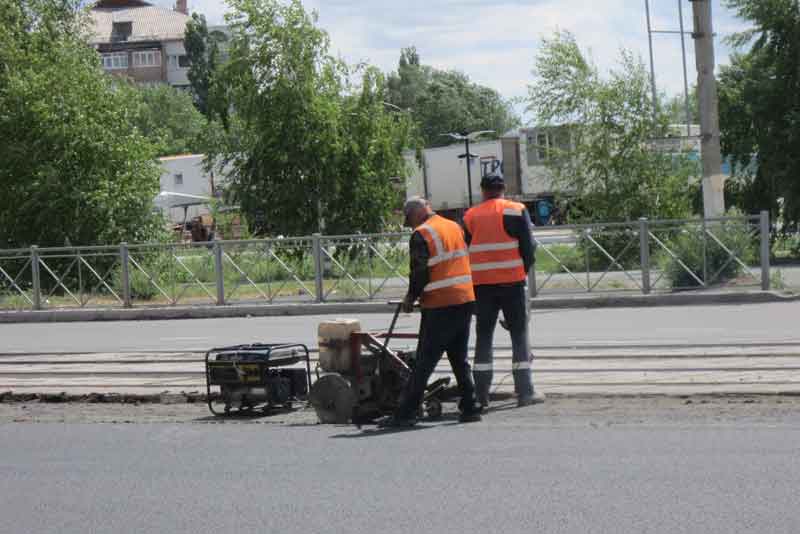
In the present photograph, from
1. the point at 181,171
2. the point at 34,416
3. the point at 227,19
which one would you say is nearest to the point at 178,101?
the point at 181,171

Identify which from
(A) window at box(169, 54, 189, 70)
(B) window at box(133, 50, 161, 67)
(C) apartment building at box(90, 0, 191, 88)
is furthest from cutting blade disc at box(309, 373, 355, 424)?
(B) window at box(133, 50, 161, 67)

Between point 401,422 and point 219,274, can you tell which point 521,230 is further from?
point 219,274

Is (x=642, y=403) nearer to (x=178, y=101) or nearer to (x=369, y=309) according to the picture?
(x=369, y=309)

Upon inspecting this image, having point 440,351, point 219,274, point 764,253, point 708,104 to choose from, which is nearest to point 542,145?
point 708,104

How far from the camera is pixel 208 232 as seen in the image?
51.8 metres

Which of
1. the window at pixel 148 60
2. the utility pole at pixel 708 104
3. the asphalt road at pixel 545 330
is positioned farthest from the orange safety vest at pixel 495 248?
the window at pixel 148 60

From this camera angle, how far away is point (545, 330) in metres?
16.3

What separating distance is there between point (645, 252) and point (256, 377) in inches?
491

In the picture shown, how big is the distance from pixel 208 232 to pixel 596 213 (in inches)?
1014

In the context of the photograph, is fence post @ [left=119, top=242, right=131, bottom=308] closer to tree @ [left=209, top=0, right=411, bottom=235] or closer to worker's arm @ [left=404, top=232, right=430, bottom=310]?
tree @ [left=209, top=0, right=411, bottom=235]

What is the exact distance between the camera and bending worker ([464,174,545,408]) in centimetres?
948

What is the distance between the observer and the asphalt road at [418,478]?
20.4ft

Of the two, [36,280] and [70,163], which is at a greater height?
[70,163]

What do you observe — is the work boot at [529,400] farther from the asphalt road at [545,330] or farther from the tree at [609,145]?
the tree at [609,145]
